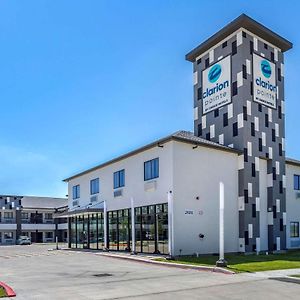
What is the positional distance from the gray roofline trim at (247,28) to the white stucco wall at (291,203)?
389 inches

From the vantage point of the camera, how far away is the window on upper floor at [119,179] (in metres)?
32.4

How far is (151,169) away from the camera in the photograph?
28.6m

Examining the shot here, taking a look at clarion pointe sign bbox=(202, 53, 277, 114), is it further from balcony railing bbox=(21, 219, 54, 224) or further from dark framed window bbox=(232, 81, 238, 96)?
balcony railing bbox=(21, 219, 54, 224)

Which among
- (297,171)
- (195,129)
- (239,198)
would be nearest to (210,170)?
(239,198)

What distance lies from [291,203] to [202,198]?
10.9m

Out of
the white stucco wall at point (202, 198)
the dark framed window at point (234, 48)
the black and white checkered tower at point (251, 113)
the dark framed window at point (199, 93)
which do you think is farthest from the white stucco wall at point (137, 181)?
the dark framed window at point (234, 48)

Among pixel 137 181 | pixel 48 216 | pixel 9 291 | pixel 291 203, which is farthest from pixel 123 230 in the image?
pixel 48 216

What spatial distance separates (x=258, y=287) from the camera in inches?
551

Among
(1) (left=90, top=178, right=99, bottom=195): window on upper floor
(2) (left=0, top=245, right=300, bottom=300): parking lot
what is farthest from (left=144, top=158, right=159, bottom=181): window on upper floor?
(2) (left=0, top=245, right=300, bottom=300): parking lot

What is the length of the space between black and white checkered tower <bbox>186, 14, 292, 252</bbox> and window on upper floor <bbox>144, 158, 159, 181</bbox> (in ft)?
20.4

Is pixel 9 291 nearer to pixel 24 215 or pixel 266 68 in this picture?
pixel 266 68

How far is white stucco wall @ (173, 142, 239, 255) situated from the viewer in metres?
26.3

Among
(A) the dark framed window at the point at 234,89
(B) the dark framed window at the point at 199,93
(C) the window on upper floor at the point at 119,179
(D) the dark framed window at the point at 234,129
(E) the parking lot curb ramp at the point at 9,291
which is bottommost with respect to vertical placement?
(E) the parking lot curb ramp at the point at 9,291

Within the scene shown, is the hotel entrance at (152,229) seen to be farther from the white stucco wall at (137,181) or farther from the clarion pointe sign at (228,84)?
the clarion pointe sign at (228,84)
